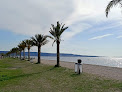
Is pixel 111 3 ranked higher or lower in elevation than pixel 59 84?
higher

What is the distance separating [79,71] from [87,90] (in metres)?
6.62

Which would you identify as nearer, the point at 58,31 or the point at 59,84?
the point at 59,84

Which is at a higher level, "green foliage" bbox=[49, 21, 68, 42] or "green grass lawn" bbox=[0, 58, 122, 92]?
"green foliage" bbox=[49, 21, 68, 42]

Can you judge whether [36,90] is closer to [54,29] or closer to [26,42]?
[54,29]

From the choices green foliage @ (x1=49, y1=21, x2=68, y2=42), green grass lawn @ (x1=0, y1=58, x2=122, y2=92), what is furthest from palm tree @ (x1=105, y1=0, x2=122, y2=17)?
green foliage @ (x1=49, y1=21, x2=68, y2=42)

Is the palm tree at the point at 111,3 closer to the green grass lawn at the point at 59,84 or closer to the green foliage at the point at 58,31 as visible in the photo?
the green grass lawn at the point at 59,84

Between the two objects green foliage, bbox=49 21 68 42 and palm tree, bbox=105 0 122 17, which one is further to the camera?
green foliage, bbox=49 21 68 42

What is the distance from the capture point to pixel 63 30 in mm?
24969

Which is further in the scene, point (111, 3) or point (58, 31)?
point (58, 31)

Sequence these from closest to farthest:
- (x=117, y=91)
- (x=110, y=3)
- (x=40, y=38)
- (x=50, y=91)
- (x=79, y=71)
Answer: (x=117, y=91) → (x=50, y=91) → (x=110, y=3) → (x=79, y=71) → (x=40, y=38)

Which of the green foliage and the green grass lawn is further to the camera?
the green foliage

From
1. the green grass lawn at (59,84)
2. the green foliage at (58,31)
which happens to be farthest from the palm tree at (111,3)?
the green foliage at (58,31)

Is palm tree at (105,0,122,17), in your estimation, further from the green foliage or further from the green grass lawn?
the green foliage

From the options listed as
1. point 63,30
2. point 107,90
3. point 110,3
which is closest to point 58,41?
point 63,30
